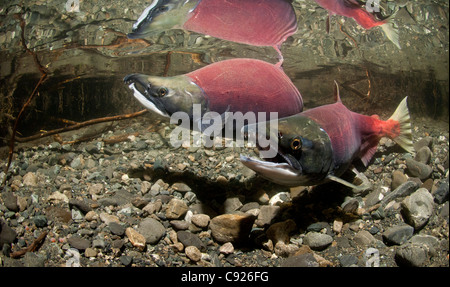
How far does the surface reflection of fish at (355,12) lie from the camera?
3.69 metres

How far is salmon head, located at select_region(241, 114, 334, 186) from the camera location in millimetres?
1997

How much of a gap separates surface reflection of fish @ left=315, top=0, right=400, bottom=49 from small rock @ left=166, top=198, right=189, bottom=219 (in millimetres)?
3297

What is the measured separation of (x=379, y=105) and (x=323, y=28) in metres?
2.15

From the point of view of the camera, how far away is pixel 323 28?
4.75 meters

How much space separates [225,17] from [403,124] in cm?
218


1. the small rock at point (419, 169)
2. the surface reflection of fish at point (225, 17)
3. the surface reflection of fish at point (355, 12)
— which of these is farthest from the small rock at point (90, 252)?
the surface reflection of fish at point (355, 12)

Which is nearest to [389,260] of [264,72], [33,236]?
[264,72]

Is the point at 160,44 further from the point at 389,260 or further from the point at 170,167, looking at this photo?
the point at 389,260

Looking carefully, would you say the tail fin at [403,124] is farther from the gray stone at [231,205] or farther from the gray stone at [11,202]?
the gray stone at [11,202]

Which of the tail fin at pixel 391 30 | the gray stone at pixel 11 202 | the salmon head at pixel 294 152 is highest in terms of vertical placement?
the tail fin at pixel 391 30

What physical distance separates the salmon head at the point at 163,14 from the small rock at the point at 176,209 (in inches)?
65.9

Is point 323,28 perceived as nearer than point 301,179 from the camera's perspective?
No

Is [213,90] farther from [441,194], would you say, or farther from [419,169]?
[441,194]

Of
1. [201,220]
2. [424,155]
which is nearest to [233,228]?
[201,220]
